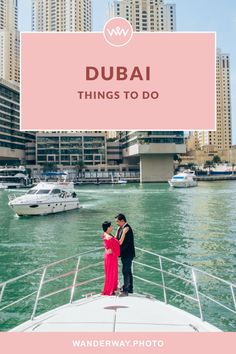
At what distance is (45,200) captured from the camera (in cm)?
3088

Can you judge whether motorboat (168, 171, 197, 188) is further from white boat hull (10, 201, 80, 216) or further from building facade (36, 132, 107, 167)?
building facade (36, 132, 107, 167)

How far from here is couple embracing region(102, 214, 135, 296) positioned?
5.88 m

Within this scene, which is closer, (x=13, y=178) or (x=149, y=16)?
(x=149, y=16)

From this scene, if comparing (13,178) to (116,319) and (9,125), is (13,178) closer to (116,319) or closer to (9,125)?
(9,125)

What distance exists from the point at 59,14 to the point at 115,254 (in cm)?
7562

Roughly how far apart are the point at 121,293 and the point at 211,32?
4266 millimetres

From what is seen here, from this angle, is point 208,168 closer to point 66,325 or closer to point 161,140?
point 161,140

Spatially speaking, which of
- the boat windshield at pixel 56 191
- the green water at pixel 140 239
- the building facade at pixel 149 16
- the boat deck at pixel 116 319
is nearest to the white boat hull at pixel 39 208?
the green water at pixel 140 239

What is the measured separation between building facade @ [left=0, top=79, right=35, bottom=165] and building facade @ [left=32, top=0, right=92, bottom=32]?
20.3 metres

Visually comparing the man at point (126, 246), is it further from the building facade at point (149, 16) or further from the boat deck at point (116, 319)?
the building facade at point (149, 16)

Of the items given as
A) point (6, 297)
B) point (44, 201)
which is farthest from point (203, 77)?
point (44, 201)

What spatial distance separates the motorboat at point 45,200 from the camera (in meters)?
29.7

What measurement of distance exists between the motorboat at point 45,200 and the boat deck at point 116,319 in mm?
24937

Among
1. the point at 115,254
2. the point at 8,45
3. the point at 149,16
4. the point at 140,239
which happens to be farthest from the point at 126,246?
the point at 8,45
